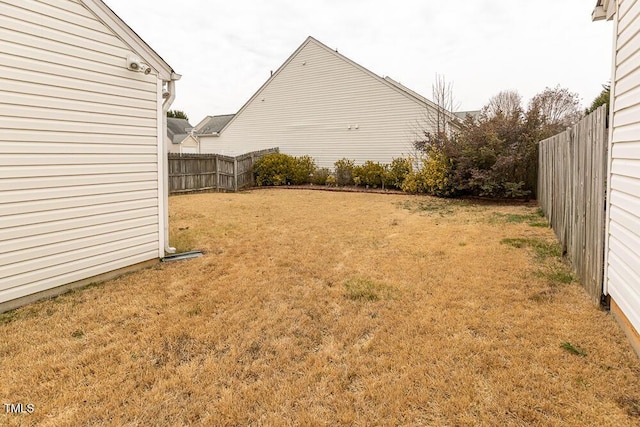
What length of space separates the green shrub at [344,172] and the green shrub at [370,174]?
0.41 metres

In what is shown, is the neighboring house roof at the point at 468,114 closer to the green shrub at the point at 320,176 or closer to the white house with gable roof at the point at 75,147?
the green shrub at the point at 320,176

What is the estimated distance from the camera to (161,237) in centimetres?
509

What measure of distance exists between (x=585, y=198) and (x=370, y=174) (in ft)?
37.1

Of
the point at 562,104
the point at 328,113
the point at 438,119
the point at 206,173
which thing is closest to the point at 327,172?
the point at 328,113

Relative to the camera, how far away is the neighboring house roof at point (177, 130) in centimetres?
3397

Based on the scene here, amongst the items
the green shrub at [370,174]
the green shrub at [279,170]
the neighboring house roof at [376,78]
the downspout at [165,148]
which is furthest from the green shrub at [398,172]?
the downspout at [165,148]

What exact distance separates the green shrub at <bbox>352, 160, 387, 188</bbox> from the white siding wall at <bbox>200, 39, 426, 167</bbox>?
106 cm

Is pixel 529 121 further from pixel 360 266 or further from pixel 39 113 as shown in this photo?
pixel 39 113

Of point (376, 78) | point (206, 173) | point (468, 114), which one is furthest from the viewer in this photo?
point (376, 78)

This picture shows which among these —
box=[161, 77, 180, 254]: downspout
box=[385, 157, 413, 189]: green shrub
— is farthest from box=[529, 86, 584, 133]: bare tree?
box=[161, 77, 180, 254]: downspout

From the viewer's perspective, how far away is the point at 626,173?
2.81 metres

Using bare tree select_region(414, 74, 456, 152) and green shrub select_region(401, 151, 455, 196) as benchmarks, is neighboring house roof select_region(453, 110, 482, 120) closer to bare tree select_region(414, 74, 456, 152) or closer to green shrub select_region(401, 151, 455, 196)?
bare tree select_region(414, 74, 456, 152)

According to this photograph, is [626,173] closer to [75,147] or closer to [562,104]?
[75,147]

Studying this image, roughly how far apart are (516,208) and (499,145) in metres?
2.19
